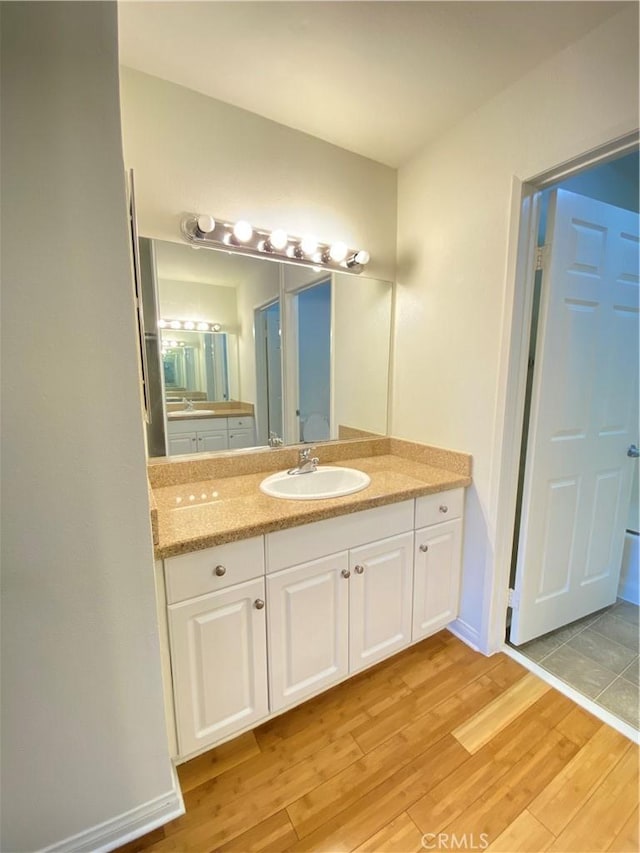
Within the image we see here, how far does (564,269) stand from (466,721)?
183cm

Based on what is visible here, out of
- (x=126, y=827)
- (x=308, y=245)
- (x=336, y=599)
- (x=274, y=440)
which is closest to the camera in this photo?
(x=126, y=827)

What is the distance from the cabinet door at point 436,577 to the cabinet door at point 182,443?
3.47 ft

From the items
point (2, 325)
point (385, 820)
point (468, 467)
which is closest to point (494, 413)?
point (468, 467)

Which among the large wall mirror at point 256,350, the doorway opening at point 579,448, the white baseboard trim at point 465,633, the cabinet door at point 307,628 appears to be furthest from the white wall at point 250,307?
the white baseboard trim at point 465,633

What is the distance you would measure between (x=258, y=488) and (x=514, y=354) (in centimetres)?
119

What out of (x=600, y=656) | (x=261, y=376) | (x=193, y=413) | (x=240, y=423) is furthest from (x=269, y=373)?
(x=600, y=656)

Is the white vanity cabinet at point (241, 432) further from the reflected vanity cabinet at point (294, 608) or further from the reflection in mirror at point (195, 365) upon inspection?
the reflected vanity cabinet at point (294, 608)

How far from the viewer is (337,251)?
5.67 feet

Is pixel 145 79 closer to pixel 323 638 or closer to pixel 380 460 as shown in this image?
pixel 380 460

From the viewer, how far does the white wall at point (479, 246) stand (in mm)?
1165

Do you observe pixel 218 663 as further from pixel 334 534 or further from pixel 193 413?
pixel 193 413

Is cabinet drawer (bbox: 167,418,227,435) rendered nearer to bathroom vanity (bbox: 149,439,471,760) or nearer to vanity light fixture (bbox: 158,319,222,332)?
bathroom vanity (bbox: 149,439,471,760)

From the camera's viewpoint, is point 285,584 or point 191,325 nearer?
point 285,584

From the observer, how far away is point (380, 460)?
1989 mm
